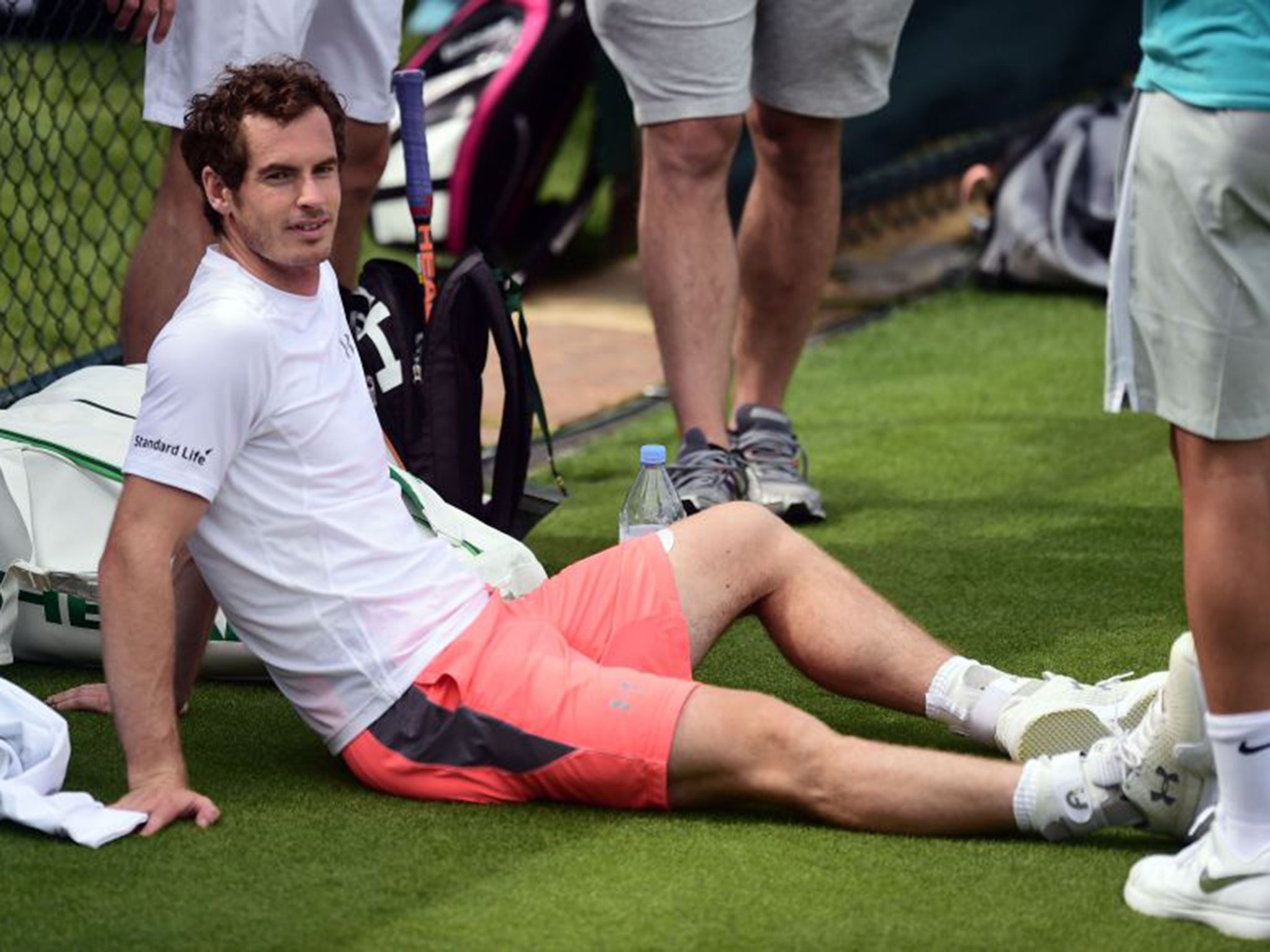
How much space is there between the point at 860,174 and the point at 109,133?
2986mm

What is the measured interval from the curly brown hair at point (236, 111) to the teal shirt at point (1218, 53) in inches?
46.6

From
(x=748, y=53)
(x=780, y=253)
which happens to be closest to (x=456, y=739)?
(x=748, y=53)

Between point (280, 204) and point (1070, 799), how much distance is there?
1.32 meters

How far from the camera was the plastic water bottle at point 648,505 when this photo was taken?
4.18 m

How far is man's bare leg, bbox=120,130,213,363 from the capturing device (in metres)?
4.11

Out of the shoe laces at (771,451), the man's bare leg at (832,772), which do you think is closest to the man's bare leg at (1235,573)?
the man's bare leg at (832,772)

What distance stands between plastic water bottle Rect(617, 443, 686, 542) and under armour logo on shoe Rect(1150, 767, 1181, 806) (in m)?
1.42

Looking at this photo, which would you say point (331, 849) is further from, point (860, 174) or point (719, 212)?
point (860, 174)

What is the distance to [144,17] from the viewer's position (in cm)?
398

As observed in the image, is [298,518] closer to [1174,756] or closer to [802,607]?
[802,607]

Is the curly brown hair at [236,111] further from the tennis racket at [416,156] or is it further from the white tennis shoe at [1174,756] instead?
the white tennis shoe at [1174,756]

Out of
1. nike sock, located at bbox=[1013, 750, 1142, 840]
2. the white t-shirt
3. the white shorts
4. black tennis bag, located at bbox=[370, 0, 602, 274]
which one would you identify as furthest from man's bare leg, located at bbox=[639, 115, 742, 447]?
black tennis bag, located at bbox=[370, 0, 602, 274]

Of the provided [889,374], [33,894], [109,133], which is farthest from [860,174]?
[33,894]

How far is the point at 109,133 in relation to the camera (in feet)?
28.7
